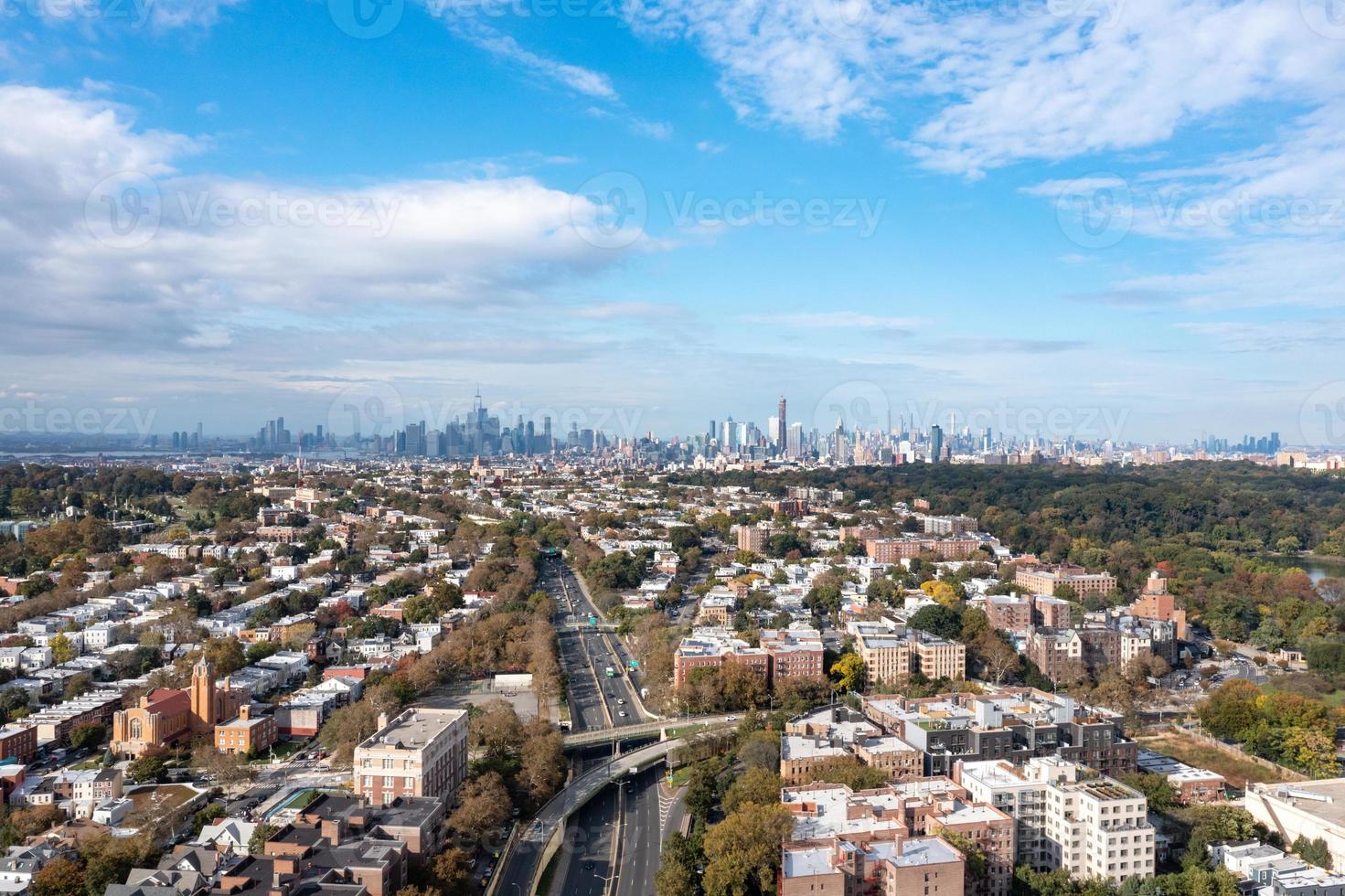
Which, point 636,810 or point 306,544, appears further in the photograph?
point 306,544

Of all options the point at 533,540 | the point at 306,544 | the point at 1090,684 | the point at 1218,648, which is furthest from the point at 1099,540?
the point at 306,544

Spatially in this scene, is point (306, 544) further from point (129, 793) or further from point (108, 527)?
point (129, 793)

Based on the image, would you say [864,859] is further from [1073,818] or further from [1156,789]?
[1156,789]

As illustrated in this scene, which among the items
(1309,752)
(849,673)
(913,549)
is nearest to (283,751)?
(849,673)

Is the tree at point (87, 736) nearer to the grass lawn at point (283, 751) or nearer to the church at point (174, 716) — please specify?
the church at point (174, 716)

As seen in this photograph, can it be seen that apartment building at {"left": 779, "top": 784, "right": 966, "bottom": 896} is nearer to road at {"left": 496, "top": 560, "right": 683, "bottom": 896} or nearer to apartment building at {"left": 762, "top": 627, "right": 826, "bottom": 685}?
road at {"left": 496, "top": 560, "right": 683, "bottom": 896}

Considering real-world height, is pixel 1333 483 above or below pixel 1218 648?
above
